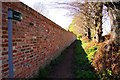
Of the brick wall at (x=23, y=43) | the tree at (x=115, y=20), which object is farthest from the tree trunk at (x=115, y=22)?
the brick wall at (x=23, y=43)

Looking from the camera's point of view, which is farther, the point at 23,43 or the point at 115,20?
the point at 115,20

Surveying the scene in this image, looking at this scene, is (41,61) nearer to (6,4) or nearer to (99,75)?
(99,75)

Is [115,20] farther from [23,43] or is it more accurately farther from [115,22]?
[23,43]

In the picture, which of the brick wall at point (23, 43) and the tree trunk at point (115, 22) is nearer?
the brick wall at point (23, 43)

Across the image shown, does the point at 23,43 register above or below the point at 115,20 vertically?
below

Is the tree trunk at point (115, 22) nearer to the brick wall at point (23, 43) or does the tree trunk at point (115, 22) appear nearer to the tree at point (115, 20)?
the tree at point (115, 20)

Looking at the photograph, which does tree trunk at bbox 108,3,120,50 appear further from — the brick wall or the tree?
the brick wall

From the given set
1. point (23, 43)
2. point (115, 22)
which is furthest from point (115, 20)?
point (23, 43)

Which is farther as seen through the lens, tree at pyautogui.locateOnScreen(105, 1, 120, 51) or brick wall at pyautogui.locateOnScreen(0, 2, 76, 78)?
tree at pyautogui.locateOnScreen(105, 1, 120, 51)

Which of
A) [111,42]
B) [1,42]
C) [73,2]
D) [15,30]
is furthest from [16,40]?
[73,2]

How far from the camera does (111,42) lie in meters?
8.18

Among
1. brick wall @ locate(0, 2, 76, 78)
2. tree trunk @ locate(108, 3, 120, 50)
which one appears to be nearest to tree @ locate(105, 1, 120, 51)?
tree trunk @ locate(108, 3, 120, 50)

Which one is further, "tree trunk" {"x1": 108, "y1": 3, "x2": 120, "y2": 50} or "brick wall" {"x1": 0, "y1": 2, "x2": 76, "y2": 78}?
"tree trunk" {"x1": 108, "y1": 3, "x2": 120, "y2": 50}

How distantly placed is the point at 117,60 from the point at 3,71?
412cm
